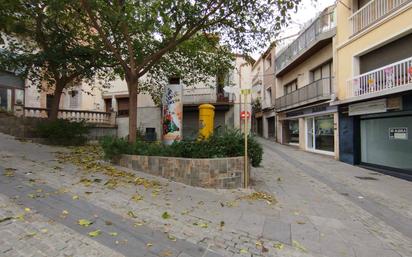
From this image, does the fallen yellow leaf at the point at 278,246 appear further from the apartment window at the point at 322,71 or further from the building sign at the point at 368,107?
the apartment window at the point at 322,71

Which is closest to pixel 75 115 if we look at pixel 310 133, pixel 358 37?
pixel 310 133

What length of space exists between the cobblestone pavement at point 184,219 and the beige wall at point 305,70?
9.72 meters

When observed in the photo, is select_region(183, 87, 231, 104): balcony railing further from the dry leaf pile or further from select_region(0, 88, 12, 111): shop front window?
the dry leaf pile

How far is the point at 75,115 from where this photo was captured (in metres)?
18.1

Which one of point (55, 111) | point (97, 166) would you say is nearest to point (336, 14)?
point (97, 166)

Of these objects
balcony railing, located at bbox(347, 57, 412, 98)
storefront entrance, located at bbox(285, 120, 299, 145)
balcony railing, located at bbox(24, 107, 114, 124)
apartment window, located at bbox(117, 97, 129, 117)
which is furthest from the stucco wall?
balcony railing, located at bbox(347, 57, 412, 98)

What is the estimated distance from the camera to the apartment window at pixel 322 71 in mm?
15500

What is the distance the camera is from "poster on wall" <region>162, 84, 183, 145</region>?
11.6 metres

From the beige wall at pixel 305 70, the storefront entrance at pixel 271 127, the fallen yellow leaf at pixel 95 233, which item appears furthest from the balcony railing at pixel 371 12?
the storefront entrance at pixel 271 127

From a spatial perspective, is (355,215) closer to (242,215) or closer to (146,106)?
(242,215)

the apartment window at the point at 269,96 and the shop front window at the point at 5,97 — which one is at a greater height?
the apartment window at the point at 269,96

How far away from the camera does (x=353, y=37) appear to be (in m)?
12.4

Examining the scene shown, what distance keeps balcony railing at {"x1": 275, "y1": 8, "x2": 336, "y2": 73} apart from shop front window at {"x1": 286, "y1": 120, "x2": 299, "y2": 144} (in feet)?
13.7

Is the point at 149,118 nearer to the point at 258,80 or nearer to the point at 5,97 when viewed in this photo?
the point at 5,97
